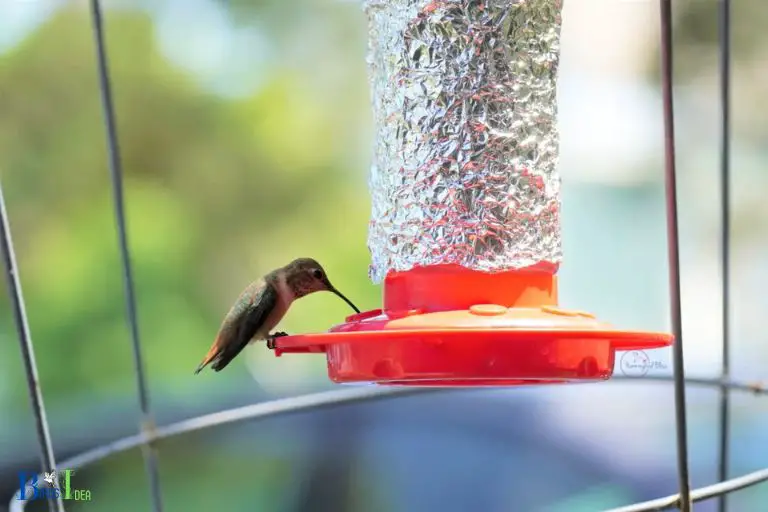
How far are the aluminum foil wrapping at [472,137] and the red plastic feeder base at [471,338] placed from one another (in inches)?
1.4

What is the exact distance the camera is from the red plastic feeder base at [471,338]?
60.8 inches

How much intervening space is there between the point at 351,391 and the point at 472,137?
124 cm

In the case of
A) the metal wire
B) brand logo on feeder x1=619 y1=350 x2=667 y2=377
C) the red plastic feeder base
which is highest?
the red plastic feeder base

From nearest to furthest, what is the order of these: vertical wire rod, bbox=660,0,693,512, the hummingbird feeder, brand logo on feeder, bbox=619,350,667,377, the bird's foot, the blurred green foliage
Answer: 1. vertical wire rod, bbox=660,0,693,512
2. the hummingbird feeder
3. the bird's foot
4. brand logo on feeder, bbox=619,350,667,377
5. the blurred green foliage

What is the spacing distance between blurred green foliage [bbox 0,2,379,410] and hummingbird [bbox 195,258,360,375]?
3535 mm

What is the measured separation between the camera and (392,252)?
1.79 meters

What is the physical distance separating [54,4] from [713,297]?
162 inches

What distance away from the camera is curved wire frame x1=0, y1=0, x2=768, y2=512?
1295mm

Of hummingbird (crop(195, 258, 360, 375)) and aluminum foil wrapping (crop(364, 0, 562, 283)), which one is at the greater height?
aluminum foil wrapping (crop(364, 0, 562, 283))

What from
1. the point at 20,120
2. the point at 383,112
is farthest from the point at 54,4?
the point at 383,112

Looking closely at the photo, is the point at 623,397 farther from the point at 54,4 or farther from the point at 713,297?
the point at 54,4

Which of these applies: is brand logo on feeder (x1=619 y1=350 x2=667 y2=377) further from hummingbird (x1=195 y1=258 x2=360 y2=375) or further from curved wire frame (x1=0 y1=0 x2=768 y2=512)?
hummingbird (x1=195 y1=258 x2=360 y2=375)

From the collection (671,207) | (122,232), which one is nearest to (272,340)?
(122,232)

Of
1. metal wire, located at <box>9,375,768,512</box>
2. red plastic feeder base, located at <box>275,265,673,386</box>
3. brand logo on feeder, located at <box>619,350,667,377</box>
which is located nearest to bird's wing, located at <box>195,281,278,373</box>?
metal wire, located at <box>9,375,768,512</box>
